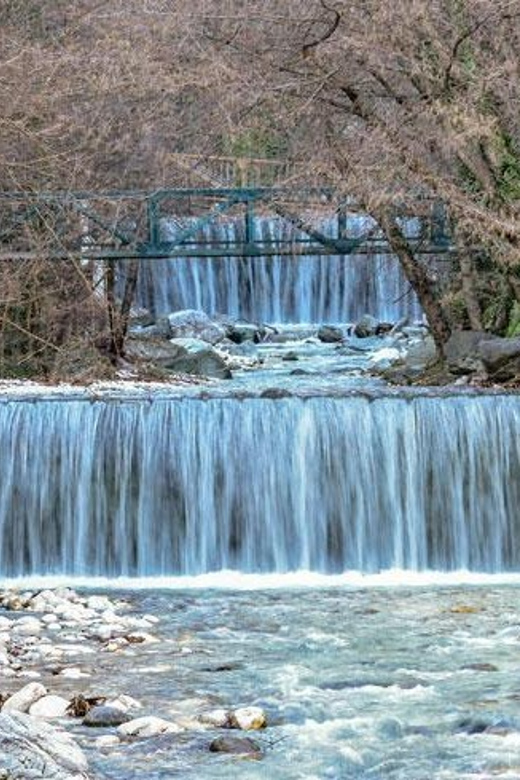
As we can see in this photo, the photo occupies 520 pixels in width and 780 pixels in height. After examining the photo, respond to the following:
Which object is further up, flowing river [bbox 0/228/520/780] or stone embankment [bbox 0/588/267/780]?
flowing river [bbox 0/228/520/780]

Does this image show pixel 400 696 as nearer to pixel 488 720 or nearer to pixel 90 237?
pixel 488 720

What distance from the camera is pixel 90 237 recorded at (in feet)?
70.4

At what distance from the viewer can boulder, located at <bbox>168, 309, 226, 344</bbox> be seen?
28.9m

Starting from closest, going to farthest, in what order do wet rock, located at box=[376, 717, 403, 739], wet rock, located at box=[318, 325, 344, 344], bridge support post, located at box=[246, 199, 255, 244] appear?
wet rock, located at box=[376, 717, 403, 739], bridge support post, located at box=[246, 199, 255, 244], wet rock, located at box=[318, 325, 344, 344]

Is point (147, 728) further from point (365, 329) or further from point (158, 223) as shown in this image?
point (365, 329)

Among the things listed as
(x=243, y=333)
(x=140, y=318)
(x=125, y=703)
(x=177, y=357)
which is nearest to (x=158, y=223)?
(x=177, y=357)

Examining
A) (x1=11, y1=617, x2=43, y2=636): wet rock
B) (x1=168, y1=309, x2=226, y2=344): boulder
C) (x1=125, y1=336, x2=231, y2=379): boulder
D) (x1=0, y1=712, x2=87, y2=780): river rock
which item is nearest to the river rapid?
(x1=0, y1=712, x2=87, y2=780): river rock

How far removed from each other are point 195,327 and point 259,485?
49.5 feet

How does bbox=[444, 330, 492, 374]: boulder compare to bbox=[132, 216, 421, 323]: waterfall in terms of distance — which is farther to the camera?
bbox=[132, 216, 421, 323]: waterfall

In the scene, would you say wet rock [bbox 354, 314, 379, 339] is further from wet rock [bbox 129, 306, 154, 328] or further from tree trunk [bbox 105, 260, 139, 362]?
tree trunk [bbox 105, 260, 139, 362]

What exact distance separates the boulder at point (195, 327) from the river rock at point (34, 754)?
70.0 ft

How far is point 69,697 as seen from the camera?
9078mm

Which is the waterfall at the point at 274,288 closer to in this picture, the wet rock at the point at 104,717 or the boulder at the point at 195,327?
the boulder at the point at 195,327

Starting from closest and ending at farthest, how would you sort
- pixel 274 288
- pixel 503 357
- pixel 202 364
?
1. pixel 503 357
2. pixel 202 364
3. pixel 274 288
